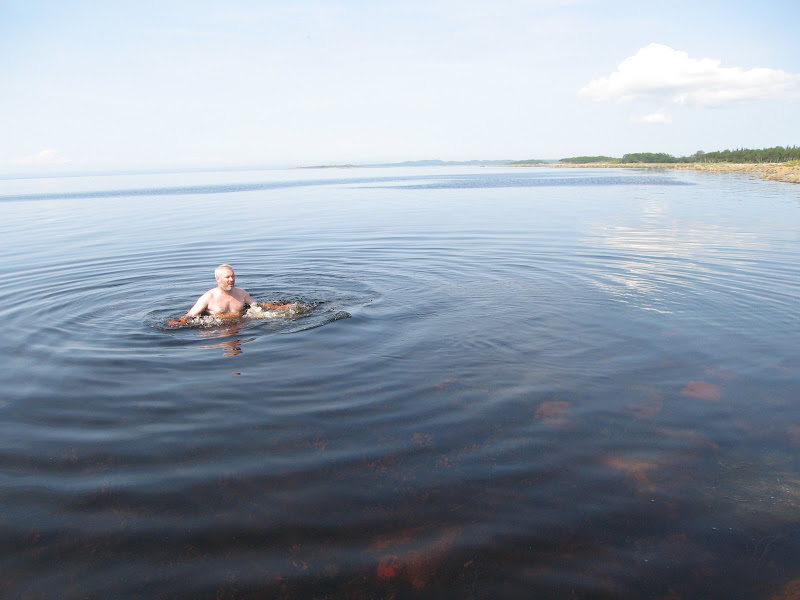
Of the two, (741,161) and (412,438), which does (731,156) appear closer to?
(741,161)

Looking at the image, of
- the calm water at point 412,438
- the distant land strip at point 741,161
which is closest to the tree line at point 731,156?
the distant land strip at point 741,161

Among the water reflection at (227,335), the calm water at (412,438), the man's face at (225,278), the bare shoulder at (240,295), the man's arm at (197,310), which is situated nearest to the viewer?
the calm water at (412,438)

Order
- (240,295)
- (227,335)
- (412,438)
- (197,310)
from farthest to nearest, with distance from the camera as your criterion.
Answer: (240,295)
(197,310)
(227,335)
(412,438)

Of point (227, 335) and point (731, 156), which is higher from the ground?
point (731, 156)

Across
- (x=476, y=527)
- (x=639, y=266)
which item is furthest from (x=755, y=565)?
(x=639, y=266)

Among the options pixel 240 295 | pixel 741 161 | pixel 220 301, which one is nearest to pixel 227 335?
pixel 220 301

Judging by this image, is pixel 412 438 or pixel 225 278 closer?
pixel 412 438

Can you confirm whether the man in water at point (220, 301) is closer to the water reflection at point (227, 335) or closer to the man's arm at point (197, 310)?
the man's arm at point (197, 310)

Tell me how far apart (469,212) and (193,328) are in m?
25.6

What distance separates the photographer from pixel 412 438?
714cm

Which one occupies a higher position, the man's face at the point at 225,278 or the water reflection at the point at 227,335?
the man's face at the point at 225,278

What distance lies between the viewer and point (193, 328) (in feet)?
39.5

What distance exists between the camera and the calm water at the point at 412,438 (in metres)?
5.02

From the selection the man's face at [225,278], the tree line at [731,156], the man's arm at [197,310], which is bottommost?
the man's arm at [197,310]
